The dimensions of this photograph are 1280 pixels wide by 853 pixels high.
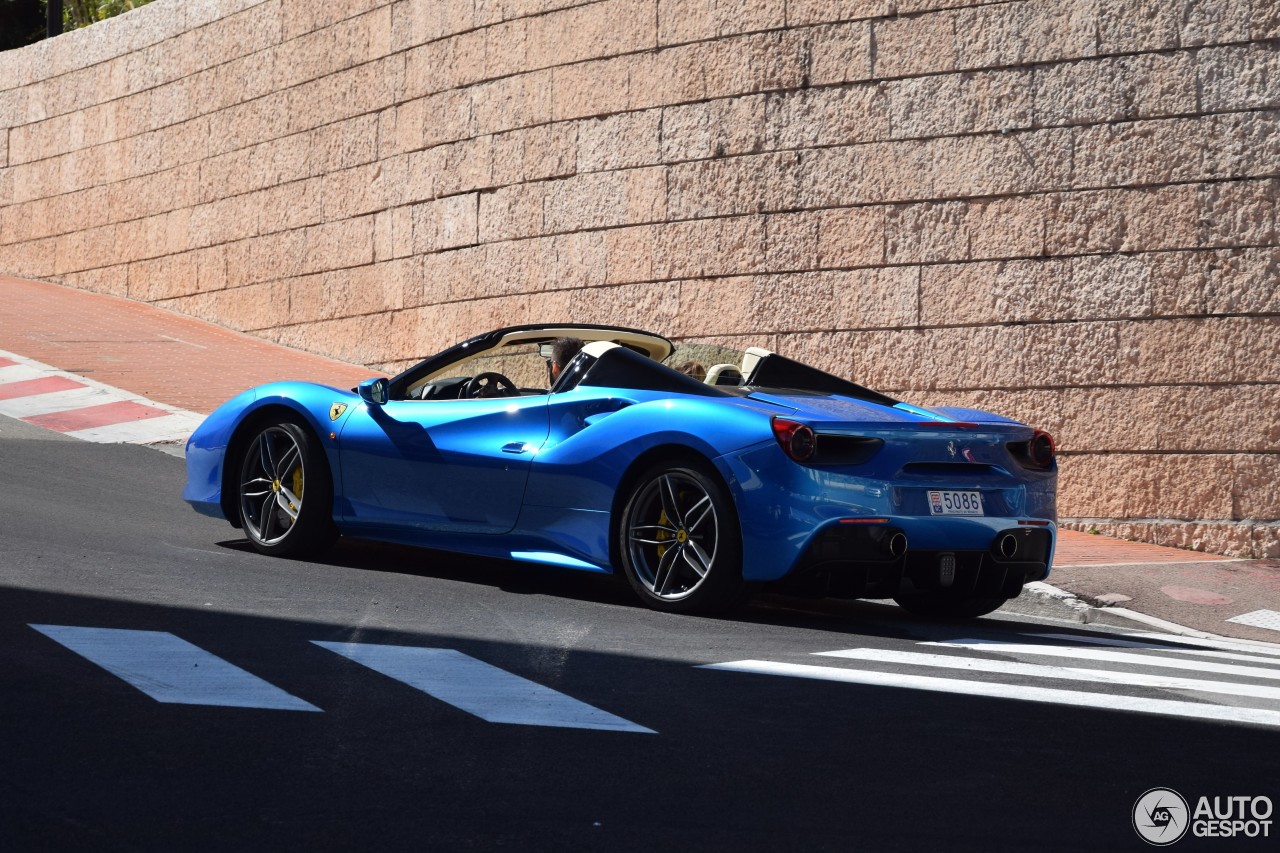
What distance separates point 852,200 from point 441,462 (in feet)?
17.8

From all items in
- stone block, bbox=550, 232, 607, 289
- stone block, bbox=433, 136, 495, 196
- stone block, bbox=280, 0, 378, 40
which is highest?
stone block, bbox=280, 0, 378, 40

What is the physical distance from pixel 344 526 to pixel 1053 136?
19.4 feet

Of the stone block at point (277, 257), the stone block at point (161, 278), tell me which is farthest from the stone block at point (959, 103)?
the stone block at point (161, 278)

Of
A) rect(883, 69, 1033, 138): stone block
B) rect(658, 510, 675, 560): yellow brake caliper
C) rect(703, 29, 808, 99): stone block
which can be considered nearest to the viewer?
→ rect(658, 510, 675, 560): yellow brake caliper

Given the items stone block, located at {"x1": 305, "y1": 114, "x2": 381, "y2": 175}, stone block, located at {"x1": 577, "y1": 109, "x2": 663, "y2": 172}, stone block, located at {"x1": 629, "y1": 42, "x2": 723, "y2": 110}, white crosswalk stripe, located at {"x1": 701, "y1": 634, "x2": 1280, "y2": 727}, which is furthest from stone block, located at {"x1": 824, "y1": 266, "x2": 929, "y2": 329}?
stone block, located at {"x1": 305, "y1": 114, "x2": 381, "y2": 175}

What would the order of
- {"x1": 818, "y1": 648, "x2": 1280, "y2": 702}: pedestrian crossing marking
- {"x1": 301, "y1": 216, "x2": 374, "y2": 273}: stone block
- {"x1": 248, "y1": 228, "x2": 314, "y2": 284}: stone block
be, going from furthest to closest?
{"x1": 248, "y1": 228, "x2": 314, "y2": 284}: stone block, {"x1": 301, "y1": 216, "x2": 374, "y2": 273}: stone block, {"x1": 818, "y1": 648, "x2": 1280, "y2": 702}: pedestrian crossing marking

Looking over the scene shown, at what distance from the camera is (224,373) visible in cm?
1499

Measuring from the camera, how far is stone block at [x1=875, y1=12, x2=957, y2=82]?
11.5 meters

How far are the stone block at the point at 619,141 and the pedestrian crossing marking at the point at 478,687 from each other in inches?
321

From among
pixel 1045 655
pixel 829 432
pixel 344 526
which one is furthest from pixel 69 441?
pixel 1045 655

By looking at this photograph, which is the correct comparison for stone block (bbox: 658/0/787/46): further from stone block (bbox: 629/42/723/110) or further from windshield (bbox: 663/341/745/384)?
windshield (bbox: 663/341/745/384)

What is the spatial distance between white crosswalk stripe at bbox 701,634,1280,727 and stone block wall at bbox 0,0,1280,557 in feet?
12.4

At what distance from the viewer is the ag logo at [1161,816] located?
11.9 feet

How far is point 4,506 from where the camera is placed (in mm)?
8633
